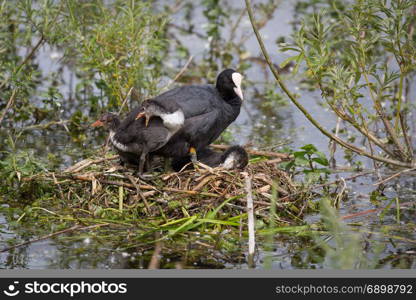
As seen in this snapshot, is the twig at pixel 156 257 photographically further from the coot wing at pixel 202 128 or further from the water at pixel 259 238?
the coot wing at pixel 202 128

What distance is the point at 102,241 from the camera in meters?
5.71

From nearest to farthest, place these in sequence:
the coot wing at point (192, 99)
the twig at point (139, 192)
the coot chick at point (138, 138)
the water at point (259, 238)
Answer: the water at point (259, 238) → the twig at point (139, 192) → the coot chick at point (138, 138) → the coot wing at point (192, 99)

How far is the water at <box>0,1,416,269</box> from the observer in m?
→ 5.36

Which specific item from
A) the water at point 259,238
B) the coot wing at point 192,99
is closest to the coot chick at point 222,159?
the coot wing at point 192,99

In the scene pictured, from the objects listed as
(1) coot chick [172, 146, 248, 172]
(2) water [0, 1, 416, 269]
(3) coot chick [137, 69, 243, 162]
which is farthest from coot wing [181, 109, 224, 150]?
(2) water [0, 1, 416, 269]

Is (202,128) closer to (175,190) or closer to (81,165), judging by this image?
(175,190)

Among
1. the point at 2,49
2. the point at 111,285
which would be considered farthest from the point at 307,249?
the point at 2,49

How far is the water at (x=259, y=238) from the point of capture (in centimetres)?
536

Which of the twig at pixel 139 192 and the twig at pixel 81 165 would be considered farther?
the twig at pixel 81 165

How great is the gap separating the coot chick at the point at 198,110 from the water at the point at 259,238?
3.50 ft

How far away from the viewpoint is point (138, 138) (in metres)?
6.45

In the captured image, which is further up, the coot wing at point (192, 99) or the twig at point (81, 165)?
the coot wing at point (192, 99)

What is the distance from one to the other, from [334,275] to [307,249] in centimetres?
85

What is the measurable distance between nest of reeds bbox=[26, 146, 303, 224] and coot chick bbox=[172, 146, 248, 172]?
0.13m
